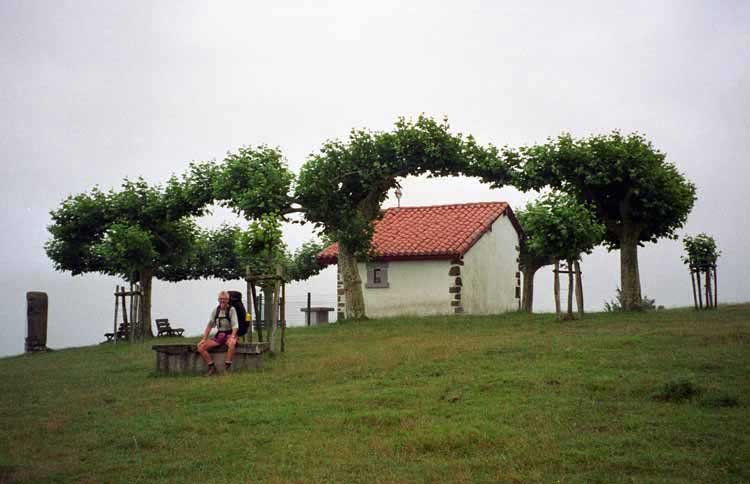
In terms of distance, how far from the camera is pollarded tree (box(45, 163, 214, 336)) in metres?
38.8

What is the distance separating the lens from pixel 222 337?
64.3 feet

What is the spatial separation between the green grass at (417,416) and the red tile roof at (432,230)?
16.0 meters

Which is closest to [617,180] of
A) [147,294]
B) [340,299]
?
[340,299]

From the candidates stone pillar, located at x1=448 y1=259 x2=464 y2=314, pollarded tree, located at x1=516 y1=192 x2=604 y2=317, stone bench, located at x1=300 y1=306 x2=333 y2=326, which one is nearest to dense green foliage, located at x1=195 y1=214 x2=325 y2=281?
stone bench, located at x1=300 y1=306 x2=333 y2=326

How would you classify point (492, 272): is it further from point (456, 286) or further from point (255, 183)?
point (255, 183)

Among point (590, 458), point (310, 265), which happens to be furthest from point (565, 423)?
point (310, 265)

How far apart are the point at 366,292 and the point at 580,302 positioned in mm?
12458

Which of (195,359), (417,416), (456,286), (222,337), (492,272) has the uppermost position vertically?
(492,272)

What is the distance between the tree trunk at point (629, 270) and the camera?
33938mm

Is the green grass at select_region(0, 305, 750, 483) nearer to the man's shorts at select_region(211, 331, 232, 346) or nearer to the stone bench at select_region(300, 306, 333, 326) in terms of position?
the man's shorts at select_region(211, 331, 232, 346)

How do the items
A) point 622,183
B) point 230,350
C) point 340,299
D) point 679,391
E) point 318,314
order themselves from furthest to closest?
point 318,314, point 340,299, point 622,183, point 230,350, point 679,391

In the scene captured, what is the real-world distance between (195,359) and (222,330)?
1.02 meters

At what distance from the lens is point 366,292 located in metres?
39.9

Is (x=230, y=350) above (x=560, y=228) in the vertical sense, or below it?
below
